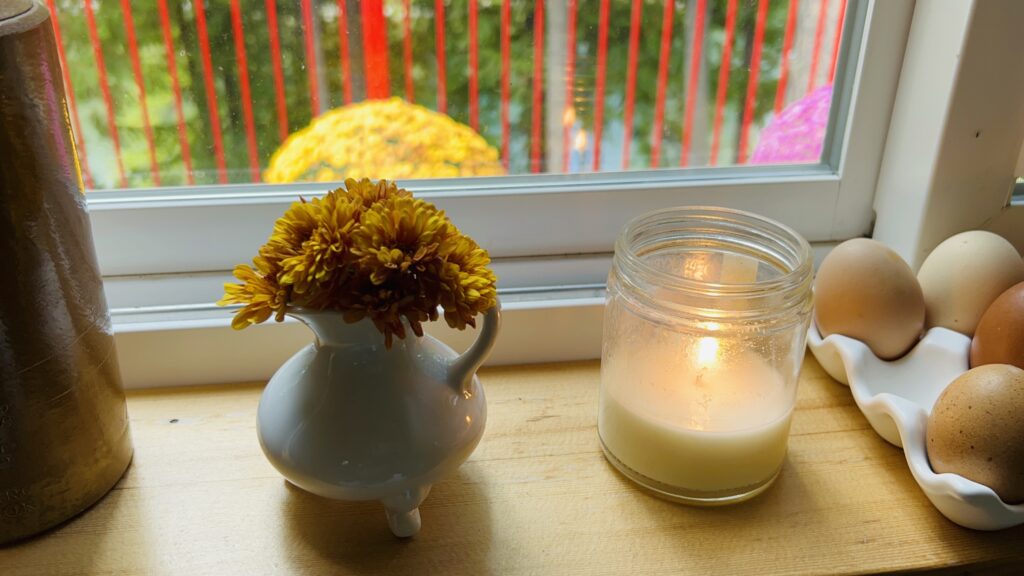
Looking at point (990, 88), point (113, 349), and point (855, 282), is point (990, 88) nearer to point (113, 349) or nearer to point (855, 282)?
point (855, 282)

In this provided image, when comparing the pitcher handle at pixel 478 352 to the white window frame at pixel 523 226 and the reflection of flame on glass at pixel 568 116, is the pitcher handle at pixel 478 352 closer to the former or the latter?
the white window frame at pixel 523 226

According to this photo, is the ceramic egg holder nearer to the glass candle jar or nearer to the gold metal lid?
the glass candle jar

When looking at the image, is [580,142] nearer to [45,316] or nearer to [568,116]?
[568,116]

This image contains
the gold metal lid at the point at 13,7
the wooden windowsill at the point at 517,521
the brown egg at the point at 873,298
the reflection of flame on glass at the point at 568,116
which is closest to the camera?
the gold metal lid at the point at 13,7

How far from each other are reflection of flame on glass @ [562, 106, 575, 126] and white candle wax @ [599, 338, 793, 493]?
0.26 meters

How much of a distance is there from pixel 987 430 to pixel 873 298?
0.16m

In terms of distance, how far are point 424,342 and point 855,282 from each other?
369 millimetres

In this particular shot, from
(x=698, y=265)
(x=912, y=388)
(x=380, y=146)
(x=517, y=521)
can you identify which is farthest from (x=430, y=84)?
(x=912, y=388)

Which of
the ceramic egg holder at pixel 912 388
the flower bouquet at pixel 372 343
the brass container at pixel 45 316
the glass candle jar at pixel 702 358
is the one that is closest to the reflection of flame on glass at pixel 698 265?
the glass candle jar at pixel 702 358

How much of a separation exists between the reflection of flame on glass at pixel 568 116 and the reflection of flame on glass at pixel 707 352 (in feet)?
0.91

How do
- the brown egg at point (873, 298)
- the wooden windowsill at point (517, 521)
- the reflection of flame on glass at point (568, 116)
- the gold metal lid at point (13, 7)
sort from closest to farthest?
the gold metal lid at point (13, 7) → the wooden windowsill at point (517, 521) → the brown egg at point (873, 298) → the reflection of flame on glass at point (568, 116)

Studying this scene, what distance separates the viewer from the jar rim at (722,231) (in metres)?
0.61

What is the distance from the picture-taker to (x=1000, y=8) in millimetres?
717

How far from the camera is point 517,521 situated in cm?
65
